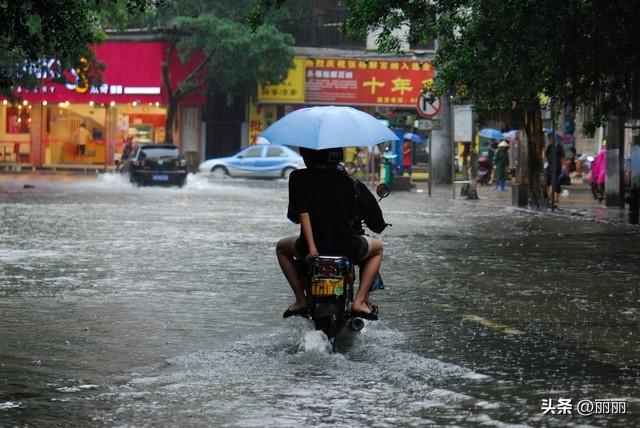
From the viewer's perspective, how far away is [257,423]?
6.68 metres

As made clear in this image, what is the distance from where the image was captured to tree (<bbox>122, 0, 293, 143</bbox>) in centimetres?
5478

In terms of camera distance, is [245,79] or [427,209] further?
[245,79]

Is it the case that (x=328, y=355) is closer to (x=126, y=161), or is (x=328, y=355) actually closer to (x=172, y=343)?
(x=172, y=343)

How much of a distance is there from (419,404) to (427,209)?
2344 cm

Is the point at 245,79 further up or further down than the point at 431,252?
further up

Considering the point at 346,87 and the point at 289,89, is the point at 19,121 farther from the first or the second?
Result: the point at 346,87

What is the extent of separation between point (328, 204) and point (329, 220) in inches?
4.6

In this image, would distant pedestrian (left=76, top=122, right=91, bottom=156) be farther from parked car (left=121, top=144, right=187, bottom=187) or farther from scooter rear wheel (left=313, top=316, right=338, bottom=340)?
scooter rear wheel (left=313, top=316, right=338, bottom=340)

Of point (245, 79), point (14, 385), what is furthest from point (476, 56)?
point (245, 79)

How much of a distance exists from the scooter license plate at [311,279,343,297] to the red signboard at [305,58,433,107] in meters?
50.1

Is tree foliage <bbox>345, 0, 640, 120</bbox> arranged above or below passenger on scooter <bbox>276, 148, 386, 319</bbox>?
above

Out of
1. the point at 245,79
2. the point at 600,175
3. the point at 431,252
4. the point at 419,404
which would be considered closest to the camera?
the point at 419,404

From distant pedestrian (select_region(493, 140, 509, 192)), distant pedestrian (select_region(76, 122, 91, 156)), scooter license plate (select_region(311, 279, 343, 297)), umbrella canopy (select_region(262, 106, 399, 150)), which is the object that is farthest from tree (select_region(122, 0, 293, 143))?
scooter license plate (select_region(311, 279, 343, 297))

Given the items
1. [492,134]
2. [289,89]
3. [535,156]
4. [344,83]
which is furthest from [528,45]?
[344,83]
